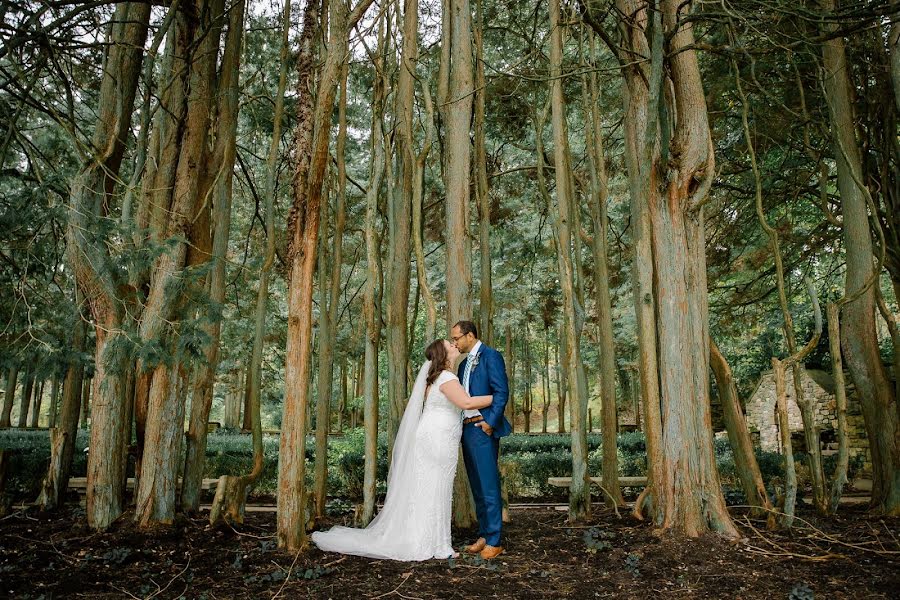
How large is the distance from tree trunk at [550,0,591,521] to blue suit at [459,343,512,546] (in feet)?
4.49

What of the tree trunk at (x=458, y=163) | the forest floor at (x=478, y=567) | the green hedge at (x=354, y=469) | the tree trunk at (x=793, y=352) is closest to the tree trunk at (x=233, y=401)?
the green hedge at (x=354, y=469)

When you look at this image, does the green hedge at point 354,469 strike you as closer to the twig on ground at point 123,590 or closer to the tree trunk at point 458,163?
the tree trunk at point 458,163

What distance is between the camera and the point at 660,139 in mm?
5414

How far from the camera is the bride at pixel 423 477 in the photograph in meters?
5.10

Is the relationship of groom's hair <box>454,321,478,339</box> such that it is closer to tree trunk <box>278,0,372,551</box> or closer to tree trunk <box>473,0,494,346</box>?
tree trunk <box>473,0,494,346</box>

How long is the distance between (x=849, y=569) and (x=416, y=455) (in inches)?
133

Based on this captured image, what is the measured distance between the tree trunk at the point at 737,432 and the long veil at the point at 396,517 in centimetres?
283

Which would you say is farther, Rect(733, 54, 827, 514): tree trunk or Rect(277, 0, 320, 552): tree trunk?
Rect(733, 54, 827, 514): tree trunk

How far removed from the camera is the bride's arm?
5.22 metres

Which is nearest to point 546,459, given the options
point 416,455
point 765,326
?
point 416,455

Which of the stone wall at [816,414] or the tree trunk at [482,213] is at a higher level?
the tree trunk at [482,213]

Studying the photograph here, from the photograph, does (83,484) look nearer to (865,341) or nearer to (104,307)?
(104,307)

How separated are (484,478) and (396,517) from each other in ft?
2.75

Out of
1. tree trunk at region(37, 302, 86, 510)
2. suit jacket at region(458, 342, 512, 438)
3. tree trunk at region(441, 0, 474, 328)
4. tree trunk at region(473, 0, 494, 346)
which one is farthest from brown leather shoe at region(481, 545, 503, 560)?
tree trunk at region(37, 302, 86, 510)
